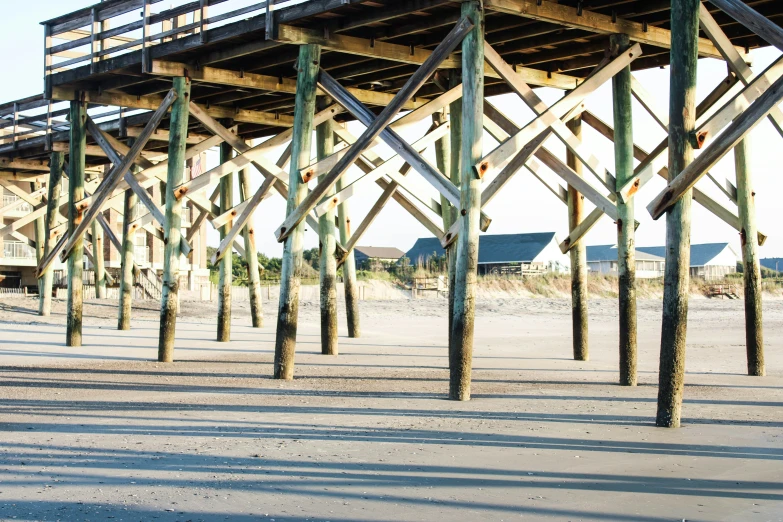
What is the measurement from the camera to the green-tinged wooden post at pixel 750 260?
548 inches

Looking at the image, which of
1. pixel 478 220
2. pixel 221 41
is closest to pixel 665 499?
pixel 478 220

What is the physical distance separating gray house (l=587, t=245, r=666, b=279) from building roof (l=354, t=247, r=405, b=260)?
58.1 feet

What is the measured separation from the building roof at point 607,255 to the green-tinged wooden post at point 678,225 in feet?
219

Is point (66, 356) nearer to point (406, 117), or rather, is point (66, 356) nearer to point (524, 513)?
point (406, 117)

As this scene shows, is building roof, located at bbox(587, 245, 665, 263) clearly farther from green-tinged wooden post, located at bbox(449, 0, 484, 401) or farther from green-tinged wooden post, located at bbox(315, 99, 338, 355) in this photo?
green-tinged wooden post, located at bbox(449, 0, 484, 401)

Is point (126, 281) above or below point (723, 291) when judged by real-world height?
below

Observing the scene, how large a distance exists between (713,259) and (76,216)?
2551 inches

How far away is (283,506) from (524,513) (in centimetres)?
160

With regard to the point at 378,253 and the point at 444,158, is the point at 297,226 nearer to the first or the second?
the point at 444,158

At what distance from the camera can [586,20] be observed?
12.5m

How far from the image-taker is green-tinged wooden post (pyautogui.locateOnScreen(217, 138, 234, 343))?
64.5ft

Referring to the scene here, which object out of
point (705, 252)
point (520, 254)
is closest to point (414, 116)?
point (520, 254)

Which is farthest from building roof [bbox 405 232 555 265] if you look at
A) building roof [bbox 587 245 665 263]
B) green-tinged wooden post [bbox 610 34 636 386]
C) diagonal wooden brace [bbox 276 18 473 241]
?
diagonal wooden brace [bbox 276 18 473 241]

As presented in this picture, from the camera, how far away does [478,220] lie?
11.3 metres
